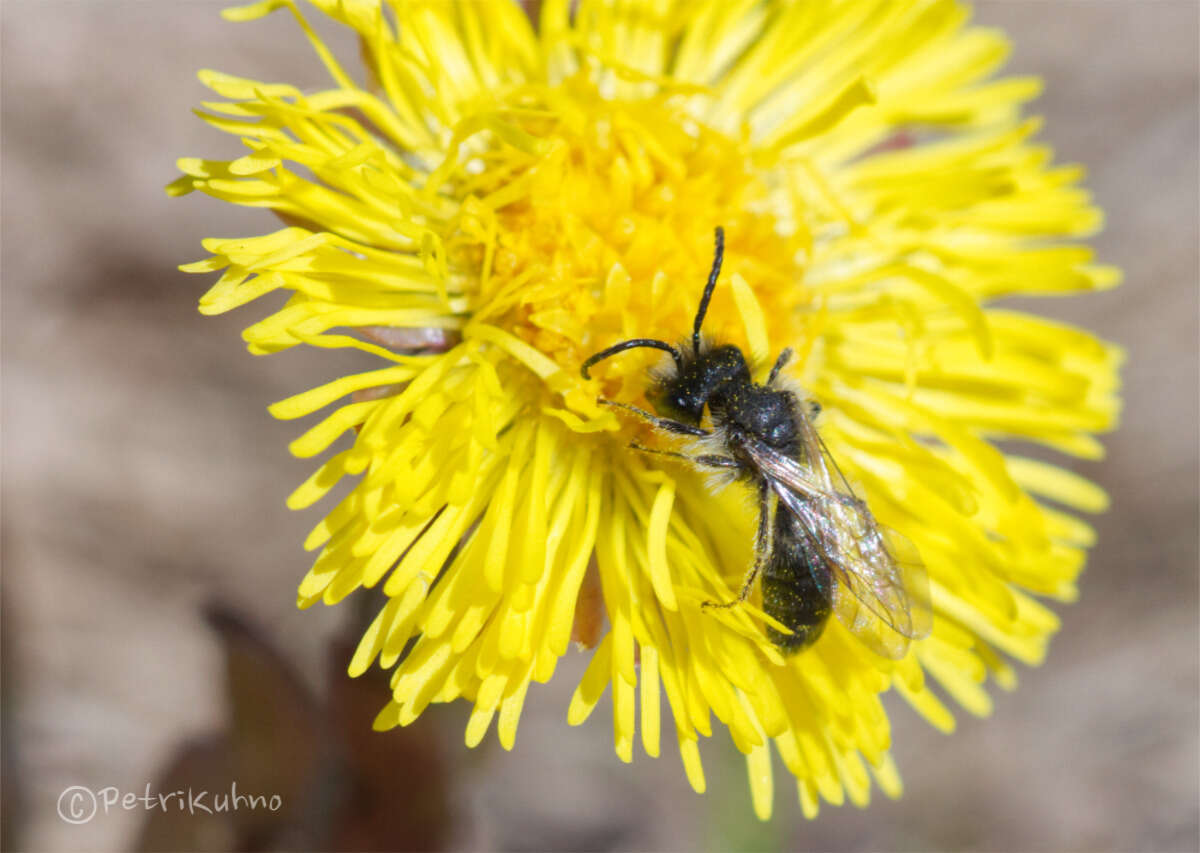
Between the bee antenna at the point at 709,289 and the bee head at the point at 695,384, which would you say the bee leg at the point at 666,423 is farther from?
the bee antenna at the point at 709,289

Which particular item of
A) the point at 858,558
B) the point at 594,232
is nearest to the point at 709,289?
the point at 594,232

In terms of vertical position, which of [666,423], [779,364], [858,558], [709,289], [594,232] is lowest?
[858,558]

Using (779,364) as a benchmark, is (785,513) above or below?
below

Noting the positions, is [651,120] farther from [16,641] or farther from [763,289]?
[16,641]

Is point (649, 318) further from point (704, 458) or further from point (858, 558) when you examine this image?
point (858, 558)

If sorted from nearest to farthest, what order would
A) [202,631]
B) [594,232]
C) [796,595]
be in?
[796,595], [594,232], [202,631]

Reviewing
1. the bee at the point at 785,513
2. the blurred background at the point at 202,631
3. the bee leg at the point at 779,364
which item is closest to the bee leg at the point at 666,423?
the bee at the point at 785,513

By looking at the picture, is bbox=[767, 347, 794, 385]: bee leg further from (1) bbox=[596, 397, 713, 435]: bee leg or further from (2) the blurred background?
(2) the blurred background
